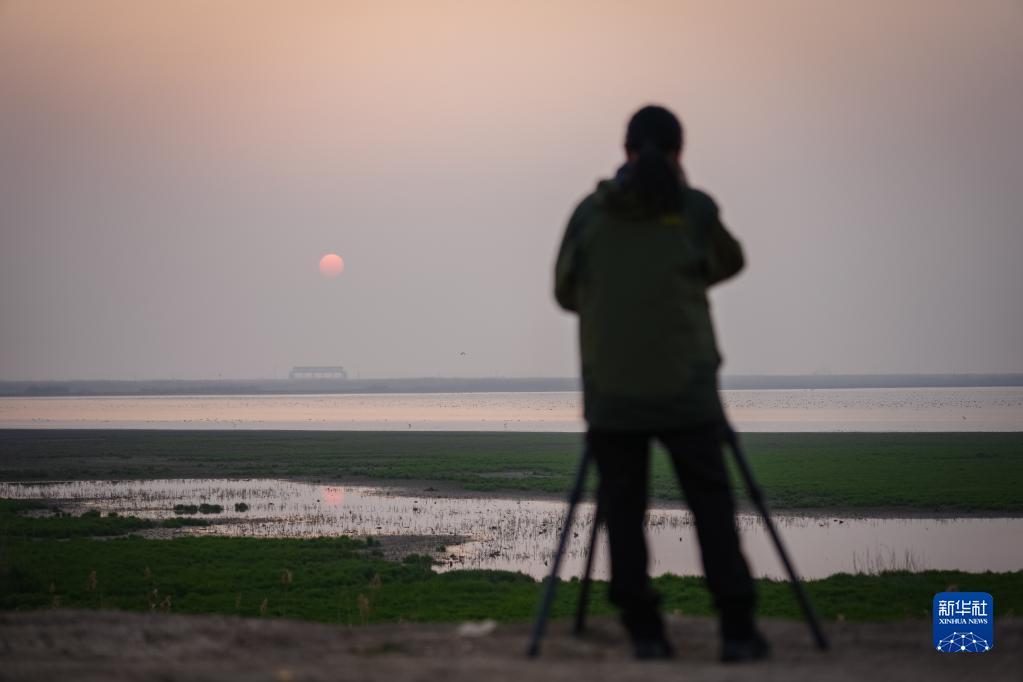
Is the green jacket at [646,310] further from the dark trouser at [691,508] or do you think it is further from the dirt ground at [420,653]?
the dirt ground at [420,653]

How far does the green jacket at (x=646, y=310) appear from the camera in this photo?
556 cm

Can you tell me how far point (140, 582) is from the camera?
778 inches

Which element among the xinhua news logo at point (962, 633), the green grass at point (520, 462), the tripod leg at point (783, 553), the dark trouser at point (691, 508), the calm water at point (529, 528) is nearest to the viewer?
the dark trouser at point (691, 508)

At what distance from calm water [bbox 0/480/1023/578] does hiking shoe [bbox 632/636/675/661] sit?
1542 cm

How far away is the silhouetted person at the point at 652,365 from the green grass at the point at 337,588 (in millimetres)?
10051

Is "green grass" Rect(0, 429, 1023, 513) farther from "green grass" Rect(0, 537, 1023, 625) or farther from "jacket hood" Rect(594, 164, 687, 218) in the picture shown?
"jacket hood" Rect(594, 164, 687, 218)

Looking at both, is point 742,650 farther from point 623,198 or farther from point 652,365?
point 623,198

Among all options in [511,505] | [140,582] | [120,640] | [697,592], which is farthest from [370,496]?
[120,640]

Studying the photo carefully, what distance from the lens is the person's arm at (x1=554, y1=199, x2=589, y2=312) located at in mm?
5945

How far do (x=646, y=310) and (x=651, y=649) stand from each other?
72.3 inches

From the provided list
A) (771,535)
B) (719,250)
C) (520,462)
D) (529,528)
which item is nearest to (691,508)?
(771,535)

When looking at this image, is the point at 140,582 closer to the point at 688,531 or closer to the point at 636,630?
the point at 688,531

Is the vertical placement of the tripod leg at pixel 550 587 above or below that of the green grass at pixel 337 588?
above

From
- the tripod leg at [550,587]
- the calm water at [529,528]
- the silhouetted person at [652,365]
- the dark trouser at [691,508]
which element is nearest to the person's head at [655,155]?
the silhouetted person at [652,365]
